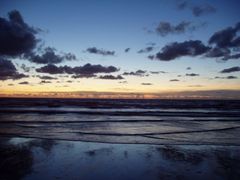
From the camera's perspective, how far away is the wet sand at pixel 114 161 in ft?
19.9

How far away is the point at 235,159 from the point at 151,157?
2.81m

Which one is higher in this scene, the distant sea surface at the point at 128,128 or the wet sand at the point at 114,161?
the wet sand at the point at 114,161

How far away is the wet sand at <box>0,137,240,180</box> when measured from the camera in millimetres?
6070

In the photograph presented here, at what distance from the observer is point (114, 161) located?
742 centimetres

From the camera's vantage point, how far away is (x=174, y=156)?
26.7 ft

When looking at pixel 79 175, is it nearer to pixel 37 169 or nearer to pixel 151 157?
pixel 37 169

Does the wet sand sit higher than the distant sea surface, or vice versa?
the wet sand

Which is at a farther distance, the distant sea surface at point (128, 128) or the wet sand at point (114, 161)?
the distant sea surface at point (128, 128)

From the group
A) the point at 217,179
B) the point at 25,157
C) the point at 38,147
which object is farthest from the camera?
the point at 38,147

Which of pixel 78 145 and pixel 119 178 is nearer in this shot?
pixel 119 178

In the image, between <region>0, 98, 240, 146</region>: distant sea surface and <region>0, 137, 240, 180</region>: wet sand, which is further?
<region>0, 98, 240, 146</region>: distant sea surface

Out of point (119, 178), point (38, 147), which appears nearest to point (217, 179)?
point (119, 178)

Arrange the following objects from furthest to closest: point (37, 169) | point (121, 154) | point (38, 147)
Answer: point (38, 147) → point (121, 154) → point (37, 169)

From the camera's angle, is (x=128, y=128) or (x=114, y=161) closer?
(x=114, y=161)
